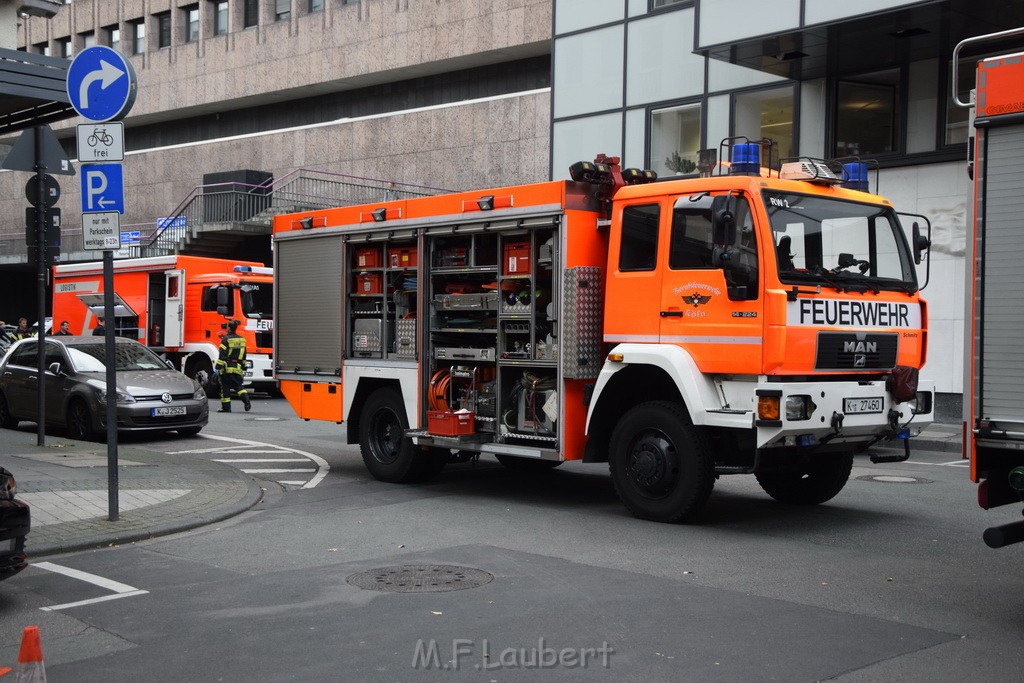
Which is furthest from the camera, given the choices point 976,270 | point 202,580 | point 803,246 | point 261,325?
point 261,325

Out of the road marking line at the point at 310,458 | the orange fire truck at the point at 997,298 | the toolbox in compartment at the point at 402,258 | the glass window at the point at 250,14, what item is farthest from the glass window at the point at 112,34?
the orange fire truck at the point at 997,298

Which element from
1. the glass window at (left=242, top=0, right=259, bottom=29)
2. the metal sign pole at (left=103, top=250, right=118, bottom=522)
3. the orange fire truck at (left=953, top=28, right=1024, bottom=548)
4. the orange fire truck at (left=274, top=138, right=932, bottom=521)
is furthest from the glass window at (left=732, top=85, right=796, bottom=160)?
the glass window at (left=242, top=0, right=259, bottom=29)

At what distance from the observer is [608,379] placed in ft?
30.5

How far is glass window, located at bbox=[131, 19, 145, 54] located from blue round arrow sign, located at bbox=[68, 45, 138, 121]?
40910 mm

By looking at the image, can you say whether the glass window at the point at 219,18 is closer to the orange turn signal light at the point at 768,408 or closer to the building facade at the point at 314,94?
the building facade at the point at 314,94

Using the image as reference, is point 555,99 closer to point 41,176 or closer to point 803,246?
point 41,176

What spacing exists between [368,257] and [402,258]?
0.60m

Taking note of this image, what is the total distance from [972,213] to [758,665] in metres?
2.91

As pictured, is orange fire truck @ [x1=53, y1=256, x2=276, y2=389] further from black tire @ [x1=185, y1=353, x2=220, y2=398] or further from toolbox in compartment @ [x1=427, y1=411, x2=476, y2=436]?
toolbox in compartment @ [x1=427, y1=411, x2=476, y2=436]

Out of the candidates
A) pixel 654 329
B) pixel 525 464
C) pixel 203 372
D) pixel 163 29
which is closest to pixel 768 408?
pixel 654 329

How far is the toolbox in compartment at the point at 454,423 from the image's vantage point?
10523 millimetres

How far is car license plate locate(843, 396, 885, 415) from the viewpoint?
342 inches

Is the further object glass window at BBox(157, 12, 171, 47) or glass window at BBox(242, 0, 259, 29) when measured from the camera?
glass window at BBox(157, 12, 171, 47)

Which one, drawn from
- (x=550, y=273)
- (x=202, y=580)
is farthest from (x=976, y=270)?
(x=202, y=580)
